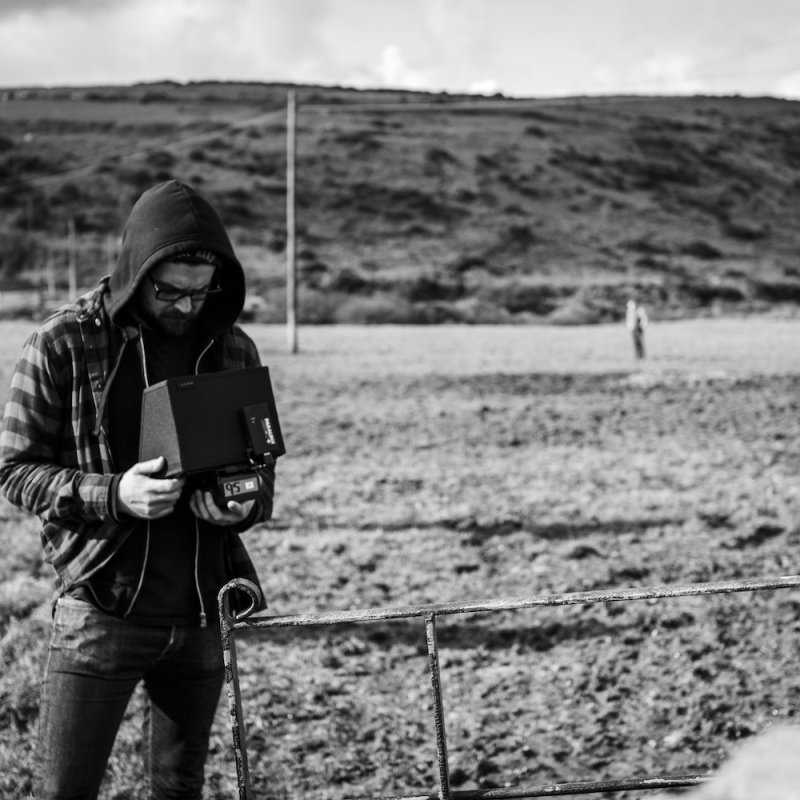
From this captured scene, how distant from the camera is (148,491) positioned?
227 centimetres

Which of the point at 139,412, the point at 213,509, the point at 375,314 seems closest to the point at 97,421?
the point at 139,412

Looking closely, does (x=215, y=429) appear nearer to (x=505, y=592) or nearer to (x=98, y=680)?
(x=98, y=680)

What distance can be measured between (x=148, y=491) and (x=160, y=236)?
1.92 ft

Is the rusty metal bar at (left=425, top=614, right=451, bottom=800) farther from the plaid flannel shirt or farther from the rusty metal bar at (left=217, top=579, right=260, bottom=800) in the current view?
the plaid flannel shirt

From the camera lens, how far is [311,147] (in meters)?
55.6

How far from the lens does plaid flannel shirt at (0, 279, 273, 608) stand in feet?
7.74

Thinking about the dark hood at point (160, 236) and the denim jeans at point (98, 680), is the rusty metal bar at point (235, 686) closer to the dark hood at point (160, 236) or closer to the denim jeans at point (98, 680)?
the denim jeans at point (98, 680)

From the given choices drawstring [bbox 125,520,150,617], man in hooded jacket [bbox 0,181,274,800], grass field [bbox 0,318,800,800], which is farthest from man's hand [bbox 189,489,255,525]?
grass field [bbox 0,318,800,800]

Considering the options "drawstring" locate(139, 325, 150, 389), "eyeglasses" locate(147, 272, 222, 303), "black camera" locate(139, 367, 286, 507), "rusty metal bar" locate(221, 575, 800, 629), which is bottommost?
"rusty metal bar" locate(221, 575, 800, 629)

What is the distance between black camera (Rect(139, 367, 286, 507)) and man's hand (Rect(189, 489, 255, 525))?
0.8 inches

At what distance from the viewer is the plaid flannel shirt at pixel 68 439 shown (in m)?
2.36

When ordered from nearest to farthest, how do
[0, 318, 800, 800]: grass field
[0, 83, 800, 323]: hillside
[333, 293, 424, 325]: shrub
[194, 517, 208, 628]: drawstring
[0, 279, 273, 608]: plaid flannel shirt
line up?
[0, 279, 273, 608]: plaid flannel shirt, [194, 517, 208, 628]: drawstring, [0, 318, 800, 800]: grass field, [333, 293, 424, 325]: shrub, [0, 83, 800, 323]: hillside

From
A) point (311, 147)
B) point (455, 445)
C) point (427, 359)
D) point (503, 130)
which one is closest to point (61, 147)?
point (311, 147)

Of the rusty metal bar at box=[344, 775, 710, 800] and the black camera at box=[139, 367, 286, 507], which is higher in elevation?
the black camera at box=[139, 367, 286, 507]
